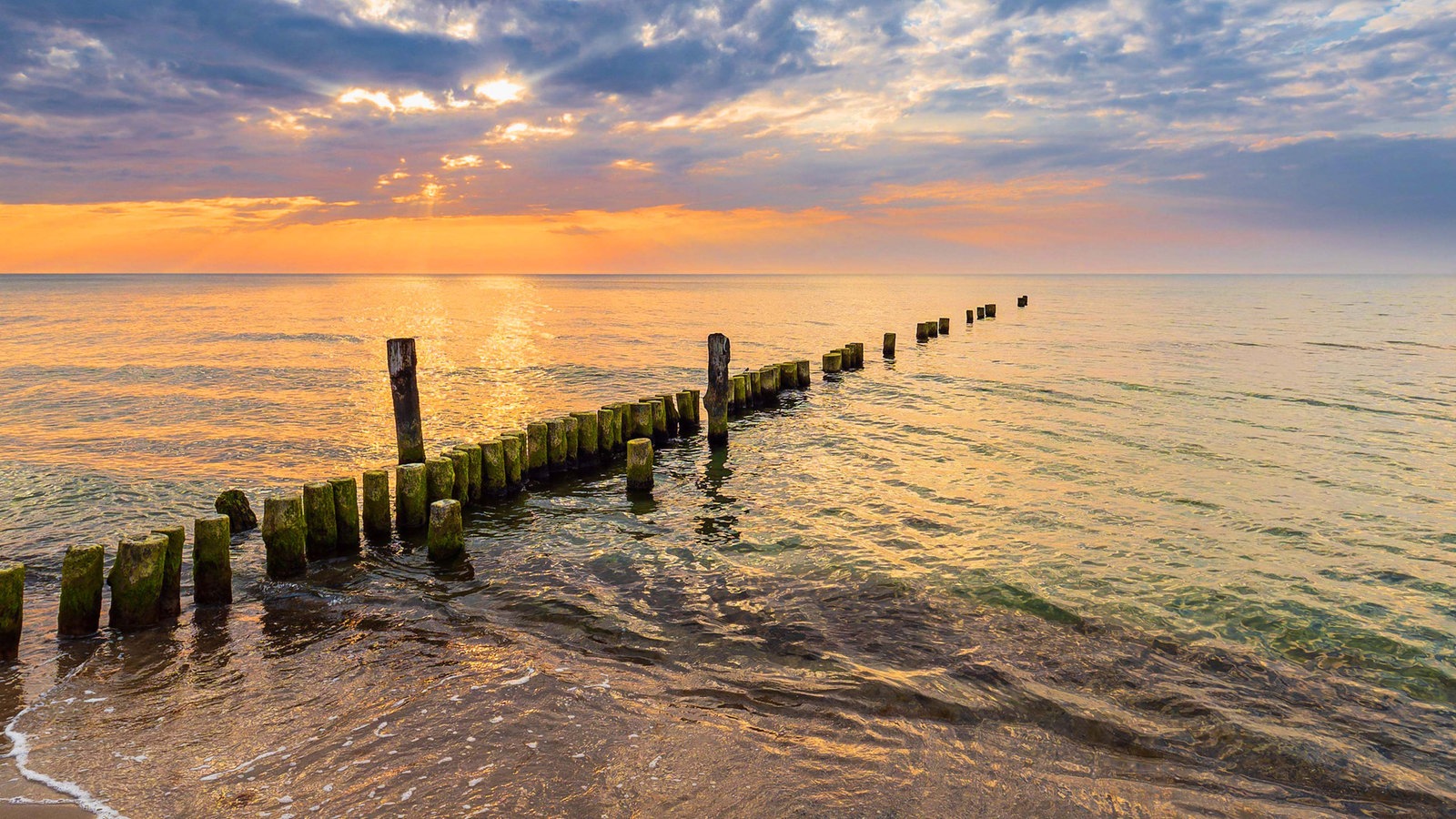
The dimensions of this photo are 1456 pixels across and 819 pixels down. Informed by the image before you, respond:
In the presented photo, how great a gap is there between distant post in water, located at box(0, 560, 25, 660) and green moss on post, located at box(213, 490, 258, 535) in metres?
3.37

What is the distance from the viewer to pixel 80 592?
23.4ft

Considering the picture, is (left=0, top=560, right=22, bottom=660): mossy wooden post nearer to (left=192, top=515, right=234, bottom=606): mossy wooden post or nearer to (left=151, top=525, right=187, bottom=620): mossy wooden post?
(left=151, top=525, right=187, bottom=620): mossy wooden post

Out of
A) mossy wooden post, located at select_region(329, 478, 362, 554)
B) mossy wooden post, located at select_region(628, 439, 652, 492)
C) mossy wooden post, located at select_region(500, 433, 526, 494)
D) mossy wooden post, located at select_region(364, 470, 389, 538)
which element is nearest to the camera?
mossy wooden post, located at select_region(329, 478, 362, 554)

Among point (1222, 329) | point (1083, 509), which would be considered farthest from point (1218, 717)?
point (1222, 329)

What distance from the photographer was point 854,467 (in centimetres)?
1438

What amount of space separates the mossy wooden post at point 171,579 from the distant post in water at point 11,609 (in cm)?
101

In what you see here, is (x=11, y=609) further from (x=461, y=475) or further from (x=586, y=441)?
(x=586, y=441)

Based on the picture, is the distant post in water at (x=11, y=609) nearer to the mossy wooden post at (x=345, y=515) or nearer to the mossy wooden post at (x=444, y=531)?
the mossy wooden post at (x=345, y=515)

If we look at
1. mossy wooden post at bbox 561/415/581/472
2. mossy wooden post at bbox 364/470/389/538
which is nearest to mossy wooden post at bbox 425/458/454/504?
mossy wooden post at bbox 364/470/389/538

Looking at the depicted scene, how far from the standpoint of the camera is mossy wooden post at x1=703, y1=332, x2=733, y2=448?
49.7ft

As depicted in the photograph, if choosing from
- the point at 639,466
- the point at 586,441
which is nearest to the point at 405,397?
the point at 586,441

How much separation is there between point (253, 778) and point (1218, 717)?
23.7 ft

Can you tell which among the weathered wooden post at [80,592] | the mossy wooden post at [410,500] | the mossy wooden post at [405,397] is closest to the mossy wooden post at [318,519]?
the mossy wooden post at [410,500]

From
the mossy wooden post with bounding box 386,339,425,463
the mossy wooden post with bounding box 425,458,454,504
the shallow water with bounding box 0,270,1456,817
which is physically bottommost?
the shallow water with bounding box 0,270,1456,817
